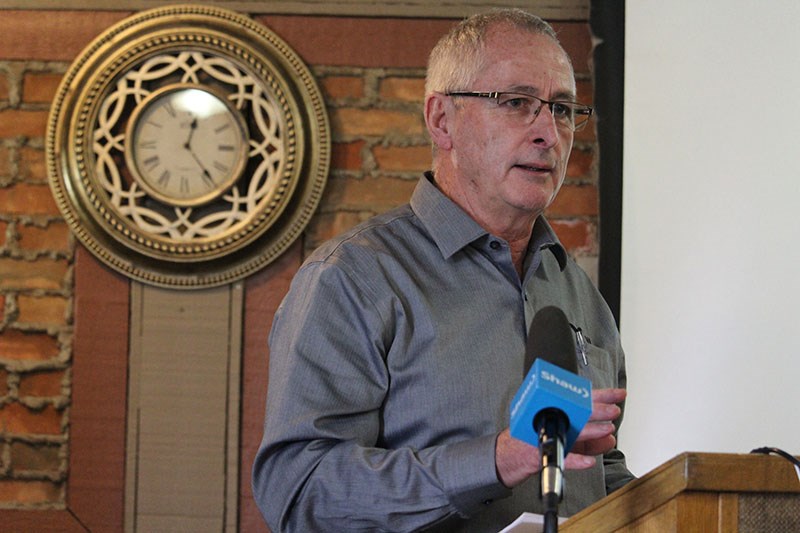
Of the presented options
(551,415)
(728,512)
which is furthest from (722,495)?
(551,415)

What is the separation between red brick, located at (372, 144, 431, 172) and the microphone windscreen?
2057 millimetres

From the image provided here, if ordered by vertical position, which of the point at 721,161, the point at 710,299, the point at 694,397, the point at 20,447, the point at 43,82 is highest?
the point at 43,82

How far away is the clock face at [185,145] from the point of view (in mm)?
3008

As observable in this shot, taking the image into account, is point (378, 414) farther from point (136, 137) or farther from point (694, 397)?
point (136, 137)

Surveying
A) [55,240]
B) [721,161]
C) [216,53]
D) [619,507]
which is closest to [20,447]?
[55,240]

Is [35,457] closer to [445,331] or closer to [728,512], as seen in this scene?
[445,331]

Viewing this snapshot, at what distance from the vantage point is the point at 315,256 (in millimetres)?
1476

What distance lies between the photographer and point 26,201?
3.07m

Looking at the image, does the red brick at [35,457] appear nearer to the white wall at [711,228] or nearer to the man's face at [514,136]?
the white wall at [711,228]

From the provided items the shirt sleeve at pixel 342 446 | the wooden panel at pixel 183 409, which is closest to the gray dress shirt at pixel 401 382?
the shirt sleeve at pixel 342 446

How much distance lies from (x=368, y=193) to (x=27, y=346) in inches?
43.3

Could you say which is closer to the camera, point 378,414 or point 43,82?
point 378,414

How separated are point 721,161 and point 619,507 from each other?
58.1 inches

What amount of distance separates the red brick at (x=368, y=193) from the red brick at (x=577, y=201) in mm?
443
